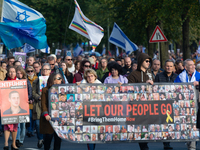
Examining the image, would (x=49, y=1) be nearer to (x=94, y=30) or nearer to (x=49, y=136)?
(x=94, y=30)

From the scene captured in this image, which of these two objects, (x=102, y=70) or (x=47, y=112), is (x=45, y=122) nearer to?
(x=47, y=112)

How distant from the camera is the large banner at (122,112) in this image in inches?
273

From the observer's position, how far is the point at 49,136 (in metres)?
7.48

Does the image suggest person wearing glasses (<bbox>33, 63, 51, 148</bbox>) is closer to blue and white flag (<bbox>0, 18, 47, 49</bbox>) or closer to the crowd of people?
the crowd of people

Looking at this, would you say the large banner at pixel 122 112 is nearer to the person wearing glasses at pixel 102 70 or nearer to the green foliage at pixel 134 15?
the person wearing glasses at pixel 102 70

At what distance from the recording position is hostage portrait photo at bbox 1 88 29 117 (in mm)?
8617

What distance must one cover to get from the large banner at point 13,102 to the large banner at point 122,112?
6.17ft

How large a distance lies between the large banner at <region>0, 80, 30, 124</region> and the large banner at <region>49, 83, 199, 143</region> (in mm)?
1881

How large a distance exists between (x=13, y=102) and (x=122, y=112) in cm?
266

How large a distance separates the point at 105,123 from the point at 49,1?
122ft

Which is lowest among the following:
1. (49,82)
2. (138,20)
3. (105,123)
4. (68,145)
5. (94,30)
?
(68,145)

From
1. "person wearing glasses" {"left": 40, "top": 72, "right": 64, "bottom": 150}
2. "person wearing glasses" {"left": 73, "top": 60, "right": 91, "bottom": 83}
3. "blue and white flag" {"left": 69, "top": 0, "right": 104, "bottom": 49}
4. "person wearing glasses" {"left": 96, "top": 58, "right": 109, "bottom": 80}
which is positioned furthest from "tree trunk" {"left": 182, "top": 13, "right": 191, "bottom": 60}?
"person wearing glasses" {"left": 40, "top": 72, "right": 64, "bottom": 150}

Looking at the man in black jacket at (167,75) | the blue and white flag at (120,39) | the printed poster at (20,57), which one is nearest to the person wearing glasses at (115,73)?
the man in black jacket at (167,75)

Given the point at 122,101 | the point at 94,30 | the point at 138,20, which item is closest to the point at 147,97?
the point at 122,101
